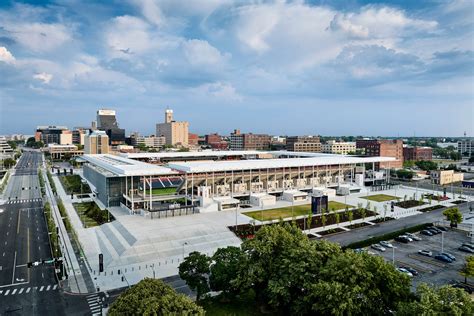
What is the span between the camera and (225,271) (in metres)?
29.5

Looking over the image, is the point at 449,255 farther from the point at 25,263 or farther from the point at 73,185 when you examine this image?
the point at 73,185

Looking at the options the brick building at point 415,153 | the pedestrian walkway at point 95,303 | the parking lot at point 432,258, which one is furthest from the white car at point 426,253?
the brick building at point 415,153

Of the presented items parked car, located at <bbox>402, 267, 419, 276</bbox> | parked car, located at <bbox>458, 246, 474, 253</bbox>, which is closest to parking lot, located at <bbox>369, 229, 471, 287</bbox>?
parked car, located at <bbox>402, 267, 419, 276</bbox>

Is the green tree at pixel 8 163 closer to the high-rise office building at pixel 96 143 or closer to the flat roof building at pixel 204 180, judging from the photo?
the high-rise office building at pixel 96 143

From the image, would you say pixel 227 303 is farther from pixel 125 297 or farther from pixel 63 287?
pixel 63 287

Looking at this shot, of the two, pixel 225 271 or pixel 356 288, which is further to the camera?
pixel 225 271

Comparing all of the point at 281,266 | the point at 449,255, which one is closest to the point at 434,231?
the point at 449,255

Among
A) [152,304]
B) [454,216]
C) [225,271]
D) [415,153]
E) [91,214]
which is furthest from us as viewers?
[415,153]

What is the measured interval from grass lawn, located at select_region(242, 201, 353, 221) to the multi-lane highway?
107 ft

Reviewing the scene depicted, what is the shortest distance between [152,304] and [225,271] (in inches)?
379

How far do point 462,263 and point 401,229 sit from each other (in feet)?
43.1

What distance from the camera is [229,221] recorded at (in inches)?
2254

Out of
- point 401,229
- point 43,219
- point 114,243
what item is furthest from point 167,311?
point 43,219

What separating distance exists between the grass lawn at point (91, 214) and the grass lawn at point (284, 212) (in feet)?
83.0
